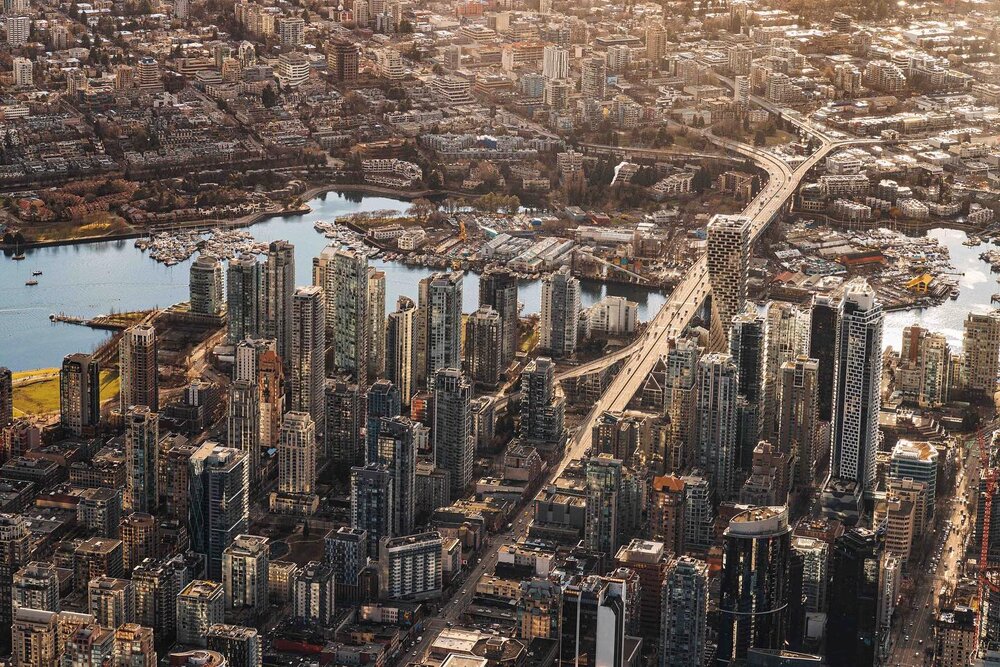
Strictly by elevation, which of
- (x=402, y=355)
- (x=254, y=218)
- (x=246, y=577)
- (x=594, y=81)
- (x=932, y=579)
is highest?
(x=594, y=81)

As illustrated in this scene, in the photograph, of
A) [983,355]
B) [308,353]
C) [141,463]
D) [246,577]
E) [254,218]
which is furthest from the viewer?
[254,218]

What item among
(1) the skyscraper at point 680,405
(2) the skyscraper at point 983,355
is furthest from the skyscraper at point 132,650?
(2) the skyscraper at point 983,355

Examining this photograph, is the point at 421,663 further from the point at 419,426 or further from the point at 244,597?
the point at 419,426

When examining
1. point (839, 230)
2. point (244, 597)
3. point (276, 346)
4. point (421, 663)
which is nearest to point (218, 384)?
point (276, 346)

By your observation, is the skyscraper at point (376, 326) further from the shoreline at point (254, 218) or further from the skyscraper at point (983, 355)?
the skyscraper at point (983, 355)

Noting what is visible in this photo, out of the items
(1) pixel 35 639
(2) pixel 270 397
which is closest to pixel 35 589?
(1) pixel 35 639

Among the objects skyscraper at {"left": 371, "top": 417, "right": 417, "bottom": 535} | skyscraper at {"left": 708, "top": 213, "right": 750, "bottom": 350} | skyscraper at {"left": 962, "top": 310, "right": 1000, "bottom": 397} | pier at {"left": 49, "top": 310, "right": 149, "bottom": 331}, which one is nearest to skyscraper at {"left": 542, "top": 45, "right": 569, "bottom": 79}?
skyscraper at {"left": 708, "top": 213, "right": 750, "bottom": 350}

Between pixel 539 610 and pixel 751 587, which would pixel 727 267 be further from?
pixel 539 610
